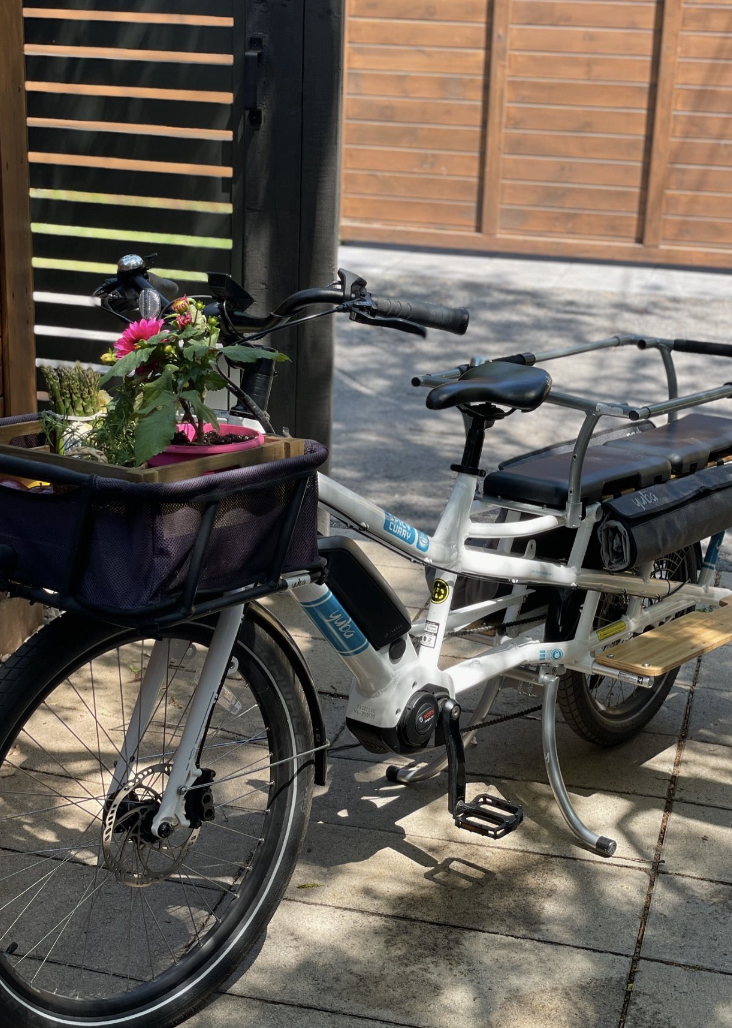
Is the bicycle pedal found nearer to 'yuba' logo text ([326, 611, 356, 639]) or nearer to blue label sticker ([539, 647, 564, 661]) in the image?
blue label sticker ([539, 647, 564, 661])

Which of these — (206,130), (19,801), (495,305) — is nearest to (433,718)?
(19,801)

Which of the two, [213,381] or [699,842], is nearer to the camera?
[213,381]

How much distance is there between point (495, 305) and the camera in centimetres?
1114

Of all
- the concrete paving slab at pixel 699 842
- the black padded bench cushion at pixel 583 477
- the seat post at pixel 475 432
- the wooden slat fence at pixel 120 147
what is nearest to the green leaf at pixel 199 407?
the seat post at pixel 475 432

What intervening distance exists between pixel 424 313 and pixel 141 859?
1.25 meters

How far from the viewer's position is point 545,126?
13.0m

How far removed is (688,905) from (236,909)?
1.17m

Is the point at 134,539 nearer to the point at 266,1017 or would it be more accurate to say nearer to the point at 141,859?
the point at 141,859

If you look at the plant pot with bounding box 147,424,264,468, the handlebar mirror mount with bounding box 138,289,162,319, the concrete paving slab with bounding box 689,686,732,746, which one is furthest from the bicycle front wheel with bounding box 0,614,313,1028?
the concrete paving slab with bounding box 689,686,732,746

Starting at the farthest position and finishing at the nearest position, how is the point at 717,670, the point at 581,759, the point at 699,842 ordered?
the point at 717,670 → the point at 581,759 → the point at 699,842

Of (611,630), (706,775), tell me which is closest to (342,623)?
(611,630)

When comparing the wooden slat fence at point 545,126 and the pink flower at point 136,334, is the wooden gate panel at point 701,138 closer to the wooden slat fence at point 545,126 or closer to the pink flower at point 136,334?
the wooden slat fence at point 545,126

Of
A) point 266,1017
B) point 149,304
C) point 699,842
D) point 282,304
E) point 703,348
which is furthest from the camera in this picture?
point 703,348

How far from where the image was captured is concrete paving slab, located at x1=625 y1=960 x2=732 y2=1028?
109 inches
